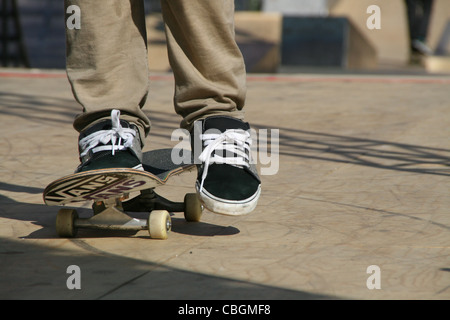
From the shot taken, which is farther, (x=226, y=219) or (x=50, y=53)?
(x=50, y=53)

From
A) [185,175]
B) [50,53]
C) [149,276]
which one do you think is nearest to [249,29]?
[50,53]

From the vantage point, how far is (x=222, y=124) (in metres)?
1.99

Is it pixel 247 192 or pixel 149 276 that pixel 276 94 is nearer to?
pixel 247 192

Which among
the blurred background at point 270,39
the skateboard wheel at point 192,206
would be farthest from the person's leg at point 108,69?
the blurred background at point 270,39

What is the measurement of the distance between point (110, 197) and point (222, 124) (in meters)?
0.37

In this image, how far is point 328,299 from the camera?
1.42m

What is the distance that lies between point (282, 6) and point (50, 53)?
208 inches

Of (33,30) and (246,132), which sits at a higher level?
(33,30)

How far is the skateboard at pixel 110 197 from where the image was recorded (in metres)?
1.77

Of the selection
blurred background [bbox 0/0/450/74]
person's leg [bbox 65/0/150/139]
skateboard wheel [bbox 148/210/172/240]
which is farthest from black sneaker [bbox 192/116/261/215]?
blurred background [bbox 0/0/450/74]

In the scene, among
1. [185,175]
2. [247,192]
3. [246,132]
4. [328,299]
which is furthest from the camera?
[185,175]

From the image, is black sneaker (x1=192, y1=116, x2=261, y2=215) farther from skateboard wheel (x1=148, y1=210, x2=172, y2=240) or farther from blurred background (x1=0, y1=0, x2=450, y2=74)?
blurred background (x1=0, y1=0, x2=450, y2=74)

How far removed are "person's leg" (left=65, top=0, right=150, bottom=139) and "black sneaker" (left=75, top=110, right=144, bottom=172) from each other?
5cm

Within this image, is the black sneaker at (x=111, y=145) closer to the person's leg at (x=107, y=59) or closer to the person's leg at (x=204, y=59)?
the person's leg at (x=107, y=59)
